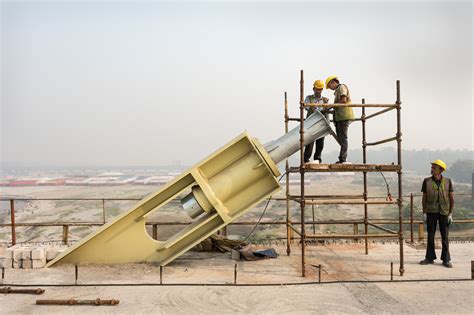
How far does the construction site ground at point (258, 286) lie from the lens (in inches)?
200

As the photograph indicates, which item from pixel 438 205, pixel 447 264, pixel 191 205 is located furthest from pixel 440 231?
pixel 191 205

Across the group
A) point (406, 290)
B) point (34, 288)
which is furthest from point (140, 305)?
point (406, 290)

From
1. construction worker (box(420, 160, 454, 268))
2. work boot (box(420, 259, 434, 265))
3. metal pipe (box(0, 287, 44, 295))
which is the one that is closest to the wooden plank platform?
construction worker (box(420, 160, 454, 268))

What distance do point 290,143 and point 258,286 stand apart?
2.78 m

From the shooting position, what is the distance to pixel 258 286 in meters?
5.91

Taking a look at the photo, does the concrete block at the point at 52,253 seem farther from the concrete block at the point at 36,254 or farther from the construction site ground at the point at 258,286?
the construction site ground at the point at 258,286

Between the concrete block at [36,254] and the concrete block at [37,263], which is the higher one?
the concrete block at [36,254]

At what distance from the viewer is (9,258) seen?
7035mm

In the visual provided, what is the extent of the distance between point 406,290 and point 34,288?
5.96 meters

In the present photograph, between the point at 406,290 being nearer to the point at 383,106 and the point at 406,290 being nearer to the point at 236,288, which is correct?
the point at 236,288

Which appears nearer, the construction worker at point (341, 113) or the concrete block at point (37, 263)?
the concrete block at point (37, 263)


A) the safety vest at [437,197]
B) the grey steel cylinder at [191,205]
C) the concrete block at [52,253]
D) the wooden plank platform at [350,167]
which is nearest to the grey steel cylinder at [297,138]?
the wooden plank platform at [350,167]

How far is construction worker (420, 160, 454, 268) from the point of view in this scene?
23.7ft

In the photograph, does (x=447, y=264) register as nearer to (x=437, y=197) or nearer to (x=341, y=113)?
(x=437, y=197)
